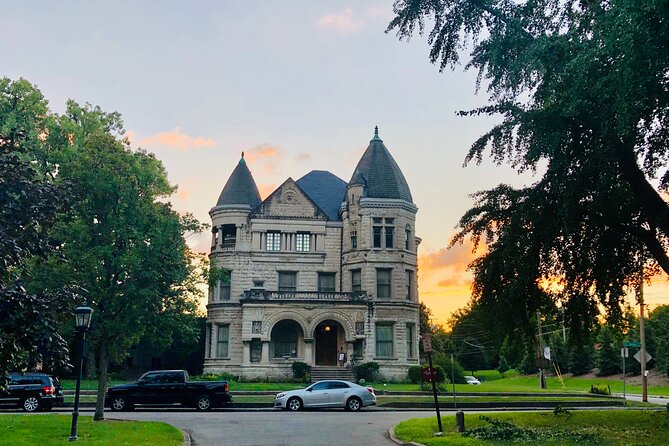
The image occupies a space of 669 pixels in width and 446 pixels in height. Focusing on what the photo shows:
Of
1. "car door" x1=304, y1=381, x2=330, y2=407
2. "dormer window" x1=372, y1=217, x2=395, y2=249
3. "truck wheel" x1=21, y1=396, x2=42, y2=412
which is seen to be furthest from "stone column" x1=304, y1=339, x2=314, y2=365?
"truck wheel" x1=21, y1=396, x2=42, y2=412

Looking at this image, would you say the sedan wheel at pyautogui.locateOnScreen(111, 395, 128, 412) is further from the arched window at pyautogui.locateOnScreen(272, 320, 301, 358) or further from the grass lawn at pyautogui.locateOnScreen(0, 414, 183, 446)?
the arched window at pyautogui.locateOnScreen(272, 320, 301, 358)

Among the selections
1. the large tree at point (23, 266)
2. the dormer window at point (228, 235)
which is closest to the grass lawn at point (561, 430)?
the large tree at point (23, 266)

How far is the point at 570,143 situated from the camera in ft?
56.7

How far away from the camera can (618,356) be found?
63.3m

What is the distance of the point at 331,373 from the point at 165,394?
18.2m

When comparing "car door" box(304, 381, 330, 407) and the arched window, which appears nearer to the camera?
"car door" box(304, 381, 330, 407)

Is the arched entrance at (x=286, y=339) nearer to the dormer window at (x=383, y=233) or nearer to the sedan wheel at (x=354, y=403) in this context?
the dormer window at (x=383, y=233)

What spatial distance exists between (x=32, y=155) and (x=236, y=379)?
1991cm

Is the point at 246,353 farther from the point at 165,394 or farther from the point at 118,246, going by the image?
the point at 118,246

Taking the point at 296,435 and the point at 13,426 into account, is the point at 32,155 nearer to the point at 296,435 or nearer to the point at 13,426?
the point at 13,426

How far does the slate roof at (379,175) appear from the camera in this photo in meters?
49.4

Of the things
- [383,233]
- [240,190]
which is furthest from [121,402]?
[240,190]

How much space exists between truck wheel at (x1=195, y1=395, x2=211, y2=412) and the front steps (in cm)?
1658

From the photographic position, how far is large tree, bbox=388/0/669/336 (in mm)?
14055
